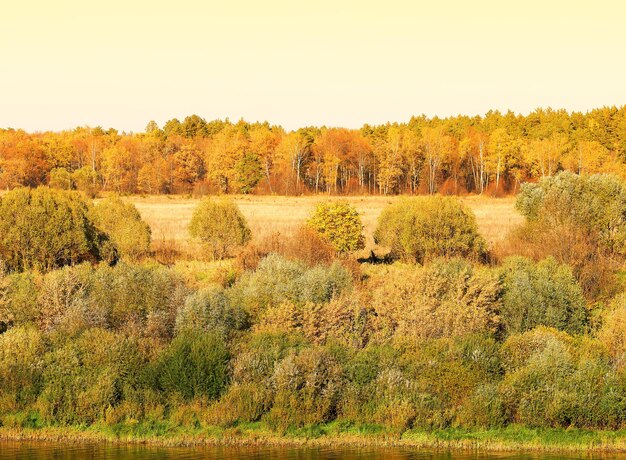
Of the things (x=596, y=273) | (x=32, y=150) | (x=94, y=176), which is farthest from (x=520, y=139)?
(x=596, y=273)

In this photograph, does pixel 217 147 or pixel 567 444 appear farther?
pixel 217 147

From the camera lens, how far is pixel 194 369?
109ft

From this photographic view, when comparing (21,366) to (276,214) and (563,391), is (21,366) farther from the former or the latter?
(276,214)

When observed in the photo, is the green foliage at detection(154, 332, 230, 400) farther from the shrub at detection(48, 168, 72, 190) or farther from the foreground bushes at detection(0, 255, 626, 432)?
the shrub at detection(48, 168, 72, 190)

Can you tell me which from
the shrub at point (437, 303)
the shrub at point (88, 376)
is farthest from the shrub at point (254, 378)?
the shrub at point (437, 303)

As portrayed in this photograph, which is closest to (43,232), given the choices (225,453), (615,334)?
(225,453)

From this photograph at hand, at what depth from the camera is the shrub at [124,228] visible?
5434 cm

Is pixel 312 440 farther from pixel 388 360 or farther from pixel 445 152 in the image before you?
pixel 445 152

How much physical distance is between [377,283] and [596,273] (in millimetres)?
11328

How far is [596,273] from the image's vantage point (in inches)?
1848

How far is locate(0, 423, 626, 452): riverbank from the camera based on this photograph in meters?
30.5

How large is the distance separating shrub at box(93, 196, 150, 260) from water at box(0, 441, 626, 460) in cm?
2369

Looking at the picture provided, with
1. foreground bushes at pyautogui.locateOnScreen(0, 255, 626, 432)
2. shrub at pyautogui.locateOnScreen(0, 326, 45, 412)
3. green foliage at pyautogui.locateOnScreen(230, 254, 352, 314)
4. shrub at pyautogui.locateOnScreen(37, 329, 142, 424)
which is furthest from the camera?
green foliage at pyautogui.locateOnScreen(230, 254, 352, 314)

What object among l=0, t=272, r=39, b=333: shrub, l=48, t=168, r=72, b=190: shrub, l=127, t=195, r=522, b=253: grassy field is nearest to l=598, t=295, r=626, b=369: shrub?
l=127, t=195, r=522, b=253: grassy field
